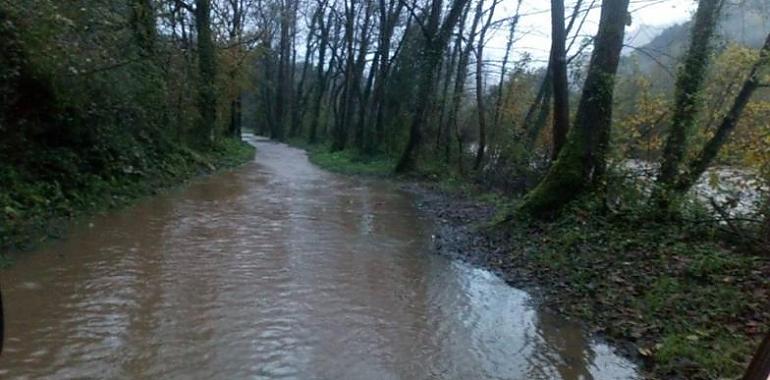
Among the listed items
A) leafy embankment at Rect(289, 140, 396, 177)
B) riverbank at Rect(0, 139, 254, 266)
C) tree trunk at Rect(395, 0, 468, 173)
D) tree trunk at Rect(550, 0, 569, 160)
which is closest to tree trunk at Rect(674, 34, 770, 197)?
tree trunk at Rect(550, 0, 569, 160)

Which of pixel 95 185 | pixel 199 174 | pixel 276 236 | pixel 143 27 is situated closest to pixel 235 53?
pixel 199 174

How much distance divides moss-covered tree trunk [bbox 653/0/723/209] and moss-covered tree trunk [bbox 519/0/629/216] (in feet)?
3.22

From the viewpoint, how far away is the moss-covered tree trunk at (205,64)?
21017mm

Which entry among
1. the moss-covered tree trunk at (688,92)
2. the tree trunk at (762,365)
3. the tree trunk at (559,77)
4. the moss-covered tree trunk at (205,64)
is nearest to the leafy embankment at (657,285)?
the moss-covered tree trunk at (688,92)

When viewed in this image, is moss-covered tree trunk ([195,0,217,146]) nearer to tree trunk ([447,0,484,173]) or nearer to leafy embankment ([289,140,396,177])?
leafy embankment ([289,140,396,177])

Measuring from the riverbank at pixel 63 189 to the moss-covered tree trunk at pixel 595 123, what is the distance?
7722 mm

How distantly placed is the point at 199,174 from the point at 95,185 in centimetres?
694

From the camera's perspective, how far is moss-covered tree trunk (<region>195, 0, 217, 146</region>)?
21.0m

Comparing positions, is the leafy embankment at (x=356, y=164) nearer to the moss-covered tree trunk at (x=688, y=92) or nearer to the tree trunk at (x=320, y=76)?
the tree trunk at (x=320, y=76)

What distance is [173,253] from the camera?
8.06 meters

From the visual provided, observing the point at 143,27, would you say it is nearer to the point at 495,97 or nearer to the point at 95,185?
the point at 95,185

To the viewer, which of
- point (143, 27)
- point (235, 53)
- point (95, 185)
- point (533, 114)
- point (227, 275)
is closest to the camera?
point (227, 275)

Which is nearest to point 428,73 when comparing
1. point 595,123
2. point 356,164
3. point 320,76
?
point 356,164

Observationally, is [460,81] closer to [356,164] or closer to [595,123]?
[356,164]
